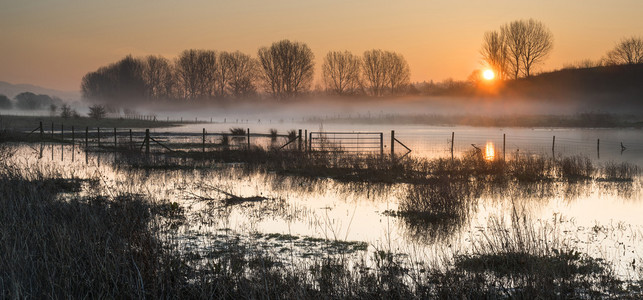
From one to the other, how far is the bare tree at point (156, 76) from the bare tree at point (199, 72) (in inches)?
556

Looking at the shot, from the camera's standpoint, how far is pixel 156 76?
128875mm

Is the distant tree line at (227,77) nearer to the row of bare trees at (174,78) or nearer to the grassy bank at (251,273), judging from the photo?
the row of bare trees at (174,78)

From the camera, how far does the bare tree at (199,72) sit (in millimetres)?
110812

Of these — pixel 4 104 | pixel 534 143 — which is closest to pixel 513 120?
pixel 534 143

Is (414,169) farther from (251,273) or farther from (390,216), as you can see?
(251,273)

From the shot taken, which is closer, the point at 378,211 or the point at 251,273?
the point at 251,273

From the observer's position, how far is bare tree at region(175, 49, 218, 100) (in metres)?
111

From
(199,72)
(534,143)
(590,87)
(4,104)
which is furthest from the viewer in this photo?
(4,104)

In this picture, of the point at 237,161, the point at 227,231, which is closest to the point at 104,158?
the point at 237,161

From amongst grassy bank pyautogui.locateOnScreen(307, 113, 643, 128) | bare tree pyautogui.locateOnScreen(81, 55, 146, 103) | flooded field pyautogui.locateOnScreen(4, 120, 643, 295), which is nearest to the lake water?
flooded field pyautogui.locateOnScreen(4, 120, 643, 295)

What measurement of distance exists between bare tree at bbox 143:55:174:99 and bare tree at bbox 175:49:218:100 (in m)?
14.1

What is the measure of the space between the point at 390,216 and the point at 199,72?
343 ft

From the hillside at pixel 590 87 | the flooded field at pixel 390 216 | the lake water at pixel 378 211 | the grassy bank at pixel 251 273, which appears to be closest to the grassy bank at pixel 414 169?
the flooded field at pixel 390 216

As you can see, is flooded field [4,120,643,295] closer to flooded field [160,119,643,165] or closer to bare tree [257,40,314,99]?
flooded field [160,119,643,165]
